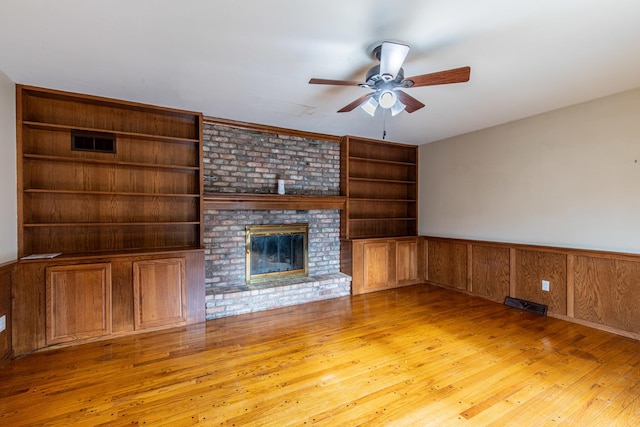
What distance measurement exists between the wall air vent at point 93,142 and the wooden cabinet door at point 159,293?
4.42ft

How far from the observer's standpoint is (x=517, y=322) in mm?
3430

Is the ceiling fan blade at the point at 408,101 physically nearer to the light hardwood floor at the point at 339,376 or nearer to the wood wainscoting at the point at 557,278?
the light hardwood floor at the point at 339,376

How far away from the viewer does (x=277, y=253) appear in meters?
4.38

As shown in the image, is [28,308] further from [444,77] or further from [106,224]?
[444,77]

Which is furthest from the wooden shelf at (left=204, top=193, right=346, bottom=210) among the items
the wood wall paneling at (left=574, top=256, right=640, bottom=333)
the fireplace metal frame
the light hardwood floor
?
the wood wall paneling at (left=574, top=256, right=640, bottom=333)

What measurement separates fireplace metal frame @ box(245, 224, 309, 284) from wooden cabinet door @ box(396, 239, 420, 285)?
1577mm

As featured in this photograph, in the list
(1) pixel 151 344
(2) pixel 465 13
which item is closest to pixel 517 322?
(2) pixel 465 13

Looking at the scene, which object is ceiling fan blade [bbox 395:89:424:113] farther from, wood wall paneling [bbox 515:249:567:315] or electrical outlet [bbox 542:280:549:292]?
electrical outlet [bbox 542:280:549:292]

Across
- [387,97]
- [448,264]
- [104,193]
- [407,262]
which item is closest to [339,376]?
[387,97]

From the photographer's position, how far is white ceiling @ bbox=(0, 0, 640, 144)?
181 cm

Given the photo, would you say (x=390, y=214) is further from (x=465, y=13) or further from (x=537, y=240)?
(x=465, y=13)

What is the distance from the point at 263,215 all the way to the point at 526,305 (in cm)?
364

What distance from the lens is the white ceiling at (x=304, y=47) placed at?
1.81 m

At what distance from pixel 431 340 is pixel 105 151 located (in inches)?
158
